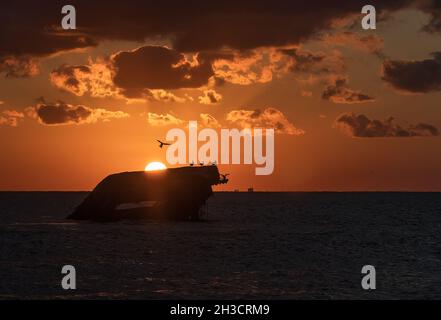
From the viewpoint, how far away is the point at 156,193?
105500 millimetres

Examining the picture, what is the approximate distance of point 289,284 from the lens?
41.4m

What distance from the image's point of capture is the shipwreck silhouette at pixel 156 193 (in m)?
103

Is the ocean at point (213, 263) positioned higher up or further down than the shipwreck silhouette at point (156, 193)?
further down

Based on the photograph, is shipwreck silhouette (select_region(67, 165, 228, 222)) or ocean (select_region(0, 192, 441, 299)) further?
shipwreck silhouette (select_region(67, 165, 228, 222))

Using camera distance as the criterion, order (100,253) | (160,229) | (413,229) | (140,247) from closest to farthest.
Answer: (100,253) → (140,247) → (160,229) → (413,229)

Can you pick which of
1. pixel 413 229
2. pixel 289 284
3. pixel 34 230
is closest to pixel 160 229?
pixel 34 230

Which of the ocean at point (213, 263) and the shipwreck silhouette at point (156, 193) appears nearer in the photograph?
the ocean at point (213, 263)

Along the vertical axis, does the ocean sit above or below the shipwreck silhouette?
below

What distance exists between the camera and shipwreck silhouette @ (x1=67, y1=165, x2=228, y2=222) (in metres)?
103

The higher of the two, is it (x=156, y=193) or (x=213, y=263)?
(x=156, y=193)

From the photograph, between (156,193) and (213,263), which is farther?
(156,193)

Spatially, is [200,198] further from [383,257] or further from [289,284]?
[289,284]

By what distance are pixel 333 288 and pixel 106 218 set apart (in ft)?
227
